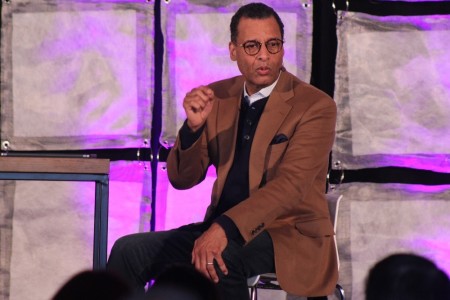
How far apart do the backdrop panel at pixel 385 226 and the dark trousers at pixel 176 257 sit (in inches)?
48.5

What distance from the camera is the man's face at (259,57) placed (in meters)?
3.16

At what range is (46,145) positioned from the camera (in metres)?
4.09

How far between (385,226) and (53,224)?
1.85 m

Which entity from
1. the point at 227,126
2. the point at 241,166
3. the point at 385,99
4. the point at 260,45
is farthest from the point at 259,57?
the point at 385,99

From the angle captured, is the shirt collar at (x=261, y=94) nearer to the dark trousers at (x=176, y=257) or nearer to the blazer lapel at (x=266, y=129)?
the blazer lapel at (x=266, y=129)

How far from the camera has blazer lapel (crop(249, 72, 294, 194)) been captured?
3.03 m

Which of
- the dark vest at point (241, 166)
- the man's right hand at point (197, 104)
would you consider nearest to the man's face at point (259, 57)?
the dark vest at point (241, 166)

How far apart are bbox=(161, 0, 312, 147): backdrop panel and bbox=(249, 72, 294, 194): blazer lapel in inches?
38.5

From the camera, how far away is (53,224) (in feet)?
13.5

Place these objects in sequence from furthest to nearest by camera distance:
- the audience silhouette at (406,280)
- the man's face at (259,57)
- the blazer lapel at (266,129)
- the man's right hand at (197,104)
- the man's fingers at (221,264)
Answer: the audience silhouette at (406,280)
the man's face at (259,57)
the blazer lapel at (266,129)
the man's right hand at (197,104)
the man's fingers at (221,264)

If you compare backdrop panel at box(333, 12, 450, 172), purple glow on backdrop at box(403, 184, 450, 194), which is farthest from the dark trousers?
purple glow on backdrop at box(403, 184, 450, 194)

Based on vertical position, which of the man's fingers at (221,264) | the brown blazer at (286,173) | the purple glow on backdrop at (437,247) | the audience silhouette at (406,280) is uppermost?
the brown blazer at (286,173)

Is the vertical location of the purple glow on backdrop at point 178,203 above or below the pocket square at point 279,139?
below

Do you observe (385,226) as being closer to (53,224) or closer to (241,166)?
(241,166)
